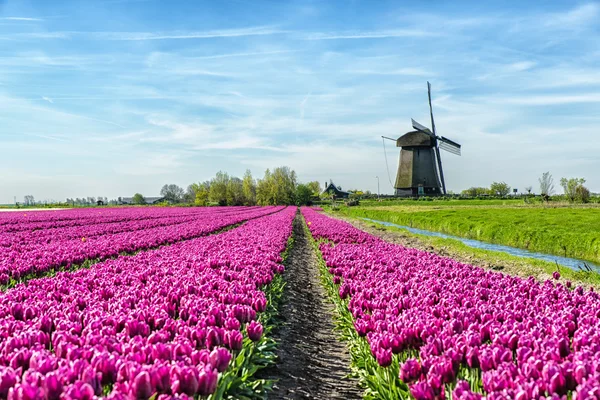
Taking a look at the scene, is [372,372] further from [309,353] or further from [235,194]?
[235,194]

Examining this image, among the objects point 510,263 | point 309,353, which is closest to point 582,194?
point 510,263

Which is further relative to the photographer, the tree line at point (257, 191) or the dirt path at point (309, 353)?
the tree line at point (257, 191)

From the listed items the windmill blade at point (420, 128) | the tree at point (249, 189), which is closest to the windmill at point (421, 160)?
the windmill blade at point (420, 128)

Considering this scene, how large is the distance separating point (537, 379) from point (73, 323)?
4.12 metres

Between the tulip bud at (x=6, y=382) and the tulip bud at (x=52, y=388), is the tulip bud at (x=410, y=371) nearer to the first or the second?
the tulip bud at (x=52, y=388)

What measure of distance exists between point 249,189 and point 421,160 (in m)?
45.4

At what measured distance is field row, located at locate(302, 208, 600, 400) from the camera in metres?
3.34

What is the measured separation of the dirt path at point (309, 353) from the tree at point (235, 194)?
9472 cm

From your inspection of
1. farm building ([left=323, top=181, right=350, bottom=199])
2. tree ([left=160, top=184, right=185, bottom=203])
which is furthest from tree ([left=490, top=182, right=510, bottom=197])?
tree ([left=160, top=184, right=185, bottom=203])

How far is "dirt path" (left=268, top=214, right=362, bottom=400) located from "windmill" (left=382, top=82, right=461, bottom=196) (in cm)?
6993

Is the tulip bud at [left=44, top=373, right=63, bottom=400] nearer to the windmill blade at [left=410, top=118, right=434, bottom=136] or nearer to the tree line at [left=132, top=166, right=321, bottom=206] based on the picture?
the windmill blade at [left=410, top=118, right=434, bottom=136]

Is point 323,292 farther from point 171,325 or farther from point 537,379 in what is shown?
point 537,379

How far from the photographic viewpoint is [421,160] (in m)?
78.8

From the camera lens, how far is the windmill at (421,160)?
78.3 meters
